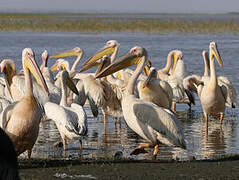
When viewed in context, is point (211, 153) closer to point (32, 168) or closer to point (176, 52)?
point (32, 168)

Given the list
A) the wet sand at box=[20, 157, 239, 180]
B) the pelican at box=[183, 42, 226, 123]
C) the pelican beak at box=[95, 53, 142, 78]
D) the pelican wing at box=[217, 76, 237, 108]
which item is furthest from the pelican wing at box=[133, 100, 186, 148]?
the pelican wing at box=[217, 76, 237, 108]

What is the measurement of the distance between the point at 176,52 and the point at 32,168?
8.09 m

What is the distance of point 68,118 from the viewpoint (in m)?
7.22

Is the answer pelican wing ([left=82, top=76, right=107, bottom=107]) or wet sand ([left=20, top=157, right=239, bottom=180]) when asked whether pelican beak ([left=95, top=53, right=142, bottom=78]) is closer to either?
wet sand ([left=20, top=157, right=239, bottom=180])

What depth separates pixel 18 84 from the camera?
8852 millimetres

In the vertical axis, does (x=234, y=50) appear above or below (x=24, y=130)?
above

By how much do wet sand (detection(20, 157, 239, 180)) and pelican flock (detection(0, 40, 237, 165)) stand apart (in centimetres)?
49

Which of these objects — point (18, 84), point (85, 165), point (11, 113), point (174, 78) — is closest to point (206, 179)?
point (85, 165)

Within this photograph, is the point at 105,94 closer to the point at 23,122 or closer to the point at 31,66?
the point at 31,66

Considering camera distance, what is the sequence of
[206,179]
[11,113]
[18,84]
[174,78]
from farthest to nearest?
1. [174,78]
2. [18,84]
3. [11,113]
4. [206,179]

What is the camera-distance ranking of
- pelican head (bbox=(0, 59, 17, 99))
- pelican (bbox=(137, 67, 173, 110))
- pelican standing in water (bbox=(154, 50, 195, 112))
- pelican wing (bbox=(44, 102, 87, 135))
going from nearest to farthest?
pelican wing (bbox=(44, 102, 87, 135)) < pelican head (bbox=(0, 59, 17, 99)) < pelican (bbox=(137, 67, 173, 110)) < pelican standing in water (bbox=(154, 50, 195, 112))

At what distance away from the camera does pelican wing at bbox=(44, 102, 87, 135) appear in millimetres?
7180

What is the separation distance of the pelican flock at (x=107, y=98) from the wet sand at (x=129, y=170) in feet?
1.60

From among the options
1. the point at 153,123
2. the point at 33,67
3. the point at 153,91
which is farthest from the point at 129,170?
the point at 153,91
